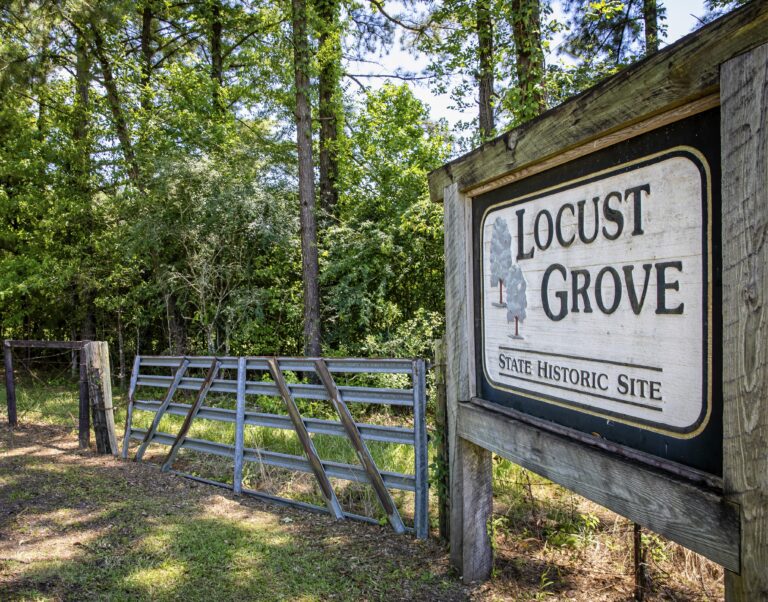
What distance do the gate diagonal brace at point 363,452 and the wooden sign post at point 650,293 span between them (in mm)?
1672

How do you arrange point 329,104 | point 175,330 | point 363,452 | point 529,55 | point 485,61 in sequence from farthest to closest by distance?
point 329,104, point 175,330, point 485,61, point 529,55, point 363,452

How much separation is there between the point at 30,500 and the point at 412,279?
21.5ft

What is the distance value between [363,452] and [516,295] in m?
2.20

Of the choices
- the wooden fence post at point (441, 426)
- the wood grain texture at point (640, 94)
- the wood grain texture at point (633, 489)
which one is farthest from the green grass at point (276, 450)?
the wood grain texture at point (640, 94)

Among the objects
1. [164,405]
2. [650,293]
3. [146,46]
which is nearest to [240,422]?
[164,405]

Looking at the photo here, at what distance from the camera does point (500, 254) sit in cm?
235

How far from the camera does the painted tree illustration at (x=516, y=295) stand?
218 cm

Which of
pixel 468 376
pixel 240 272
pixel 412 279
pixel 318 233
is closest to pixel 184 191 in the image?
pixel 240 272

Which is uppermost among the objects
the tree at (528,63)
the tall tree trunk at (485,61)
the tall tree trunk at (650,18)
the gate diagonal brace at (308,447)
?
the tall tree trunk at (650,18)

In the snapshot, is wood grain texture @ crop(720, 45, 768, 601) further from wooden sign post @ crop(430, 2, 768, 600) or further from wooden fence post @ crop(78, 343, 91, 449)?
wooden fence post @ crop(78, 343, 91, 449)

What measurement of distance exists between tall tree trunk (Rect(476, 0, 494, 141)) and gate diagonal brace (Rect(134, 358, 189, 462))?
18.5 ft

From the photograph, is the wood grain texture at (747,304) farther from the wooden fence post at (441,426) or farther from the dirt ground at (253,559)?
the wooden fence post at (441,426)

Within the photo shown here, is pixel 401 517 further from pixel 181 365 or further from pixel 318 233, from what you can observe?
pixel 318 233

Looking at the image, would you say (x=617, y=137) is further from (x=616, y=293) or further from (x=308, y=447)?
(x=308, y=447)
